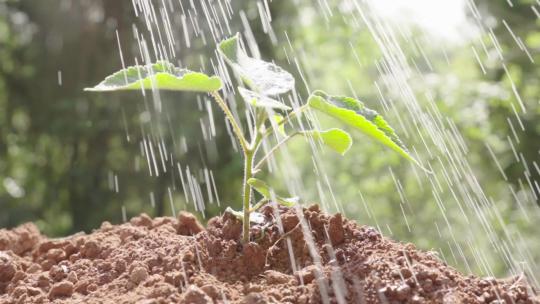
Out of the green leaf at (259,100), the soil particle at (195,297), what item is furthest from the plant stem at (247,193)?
the soil particle at (195,297)

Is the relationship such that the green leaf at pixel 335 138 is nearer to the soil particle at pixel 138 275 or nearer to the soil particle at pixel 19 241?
the soil particle at pixel 138 275

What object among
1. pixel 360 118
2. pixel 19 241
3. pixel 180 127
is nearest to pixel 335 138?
pixel 360 118

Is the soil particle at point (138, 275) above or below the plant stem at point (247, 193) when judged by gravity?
below

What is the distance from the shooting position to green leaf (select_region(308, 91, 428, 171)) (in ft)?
3.36

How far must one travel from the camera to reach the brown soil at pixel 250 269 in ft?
3.12

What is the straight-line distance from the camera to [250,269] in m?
1.09

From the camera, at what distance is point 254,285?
99cm

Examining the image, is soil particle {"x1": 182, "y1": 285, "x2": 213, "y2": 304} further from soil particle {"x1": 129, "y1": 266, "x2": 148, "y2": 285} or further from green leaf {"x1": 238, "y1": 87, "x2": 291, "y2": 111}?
green leaf {"x1": 238, "y1": 87, "x2": 291, "y2": 111}

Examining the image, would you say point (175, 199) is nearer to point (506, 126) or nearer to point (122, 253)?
point (506, 126)

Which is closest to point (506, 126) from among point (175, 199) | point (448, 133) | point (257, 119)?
point (448, 133)

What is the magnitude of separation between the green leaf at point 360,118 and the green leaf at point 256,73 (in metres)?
0.08

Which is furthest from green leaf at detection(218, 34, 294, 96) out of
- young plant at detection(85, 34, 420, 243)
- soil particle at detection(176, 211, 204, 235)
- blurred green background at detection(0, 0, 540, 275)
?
blurred green background at detection(0, 0, 540, 275)

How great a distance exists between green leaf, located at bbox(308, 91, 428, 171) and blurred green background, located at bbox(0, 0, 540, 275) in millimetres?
2620

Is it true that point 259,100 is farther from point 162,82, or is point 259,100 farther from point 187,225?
point 187,225
